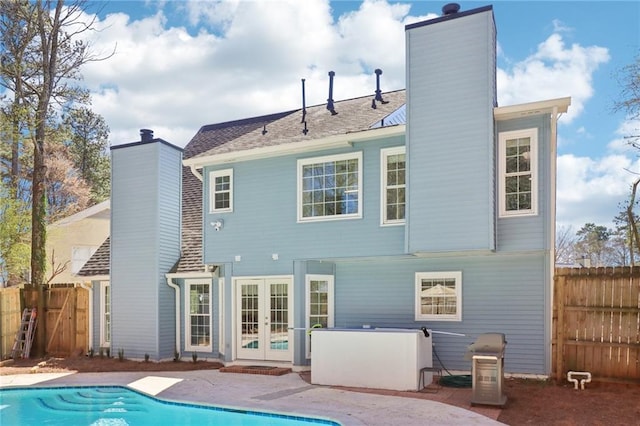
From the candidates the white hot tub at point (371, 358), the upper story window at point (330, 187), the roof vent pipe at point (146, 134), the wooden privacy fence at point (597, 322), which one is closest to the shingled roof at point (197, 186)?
the roof vent pipe at point (146, 134)

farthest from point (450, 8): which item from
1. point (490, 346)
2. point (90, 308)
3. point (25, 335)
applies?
point (25, 335)

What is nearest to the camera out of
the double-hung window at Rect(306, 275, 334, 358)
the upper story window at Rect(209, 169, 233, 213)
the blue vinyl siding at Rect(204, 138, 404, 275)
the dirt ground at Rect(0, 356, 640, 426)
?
the dirt ground at Rect(0, 356, 640, 426)

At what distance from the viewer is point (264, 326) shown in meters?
12.1

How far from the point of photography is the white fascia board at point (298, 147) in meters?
10.8

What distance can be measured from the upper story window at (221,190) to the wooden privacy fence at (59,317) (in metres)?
4.84

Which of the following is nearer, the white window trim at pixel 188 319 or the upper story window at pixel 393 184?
the upper story window at pixel 393 184

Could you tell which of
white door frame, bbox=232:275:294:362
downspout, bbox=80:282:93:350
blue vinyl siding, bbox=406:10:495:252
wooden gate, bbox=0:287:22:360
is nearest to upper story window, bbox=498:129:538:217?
blue vinyl siding, bbox=406:10:495:252

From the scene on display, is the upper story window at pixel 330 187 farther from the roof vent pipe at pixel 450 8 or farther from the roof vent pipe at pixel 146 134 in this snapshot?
the roof vent pipe at pixel 146 134

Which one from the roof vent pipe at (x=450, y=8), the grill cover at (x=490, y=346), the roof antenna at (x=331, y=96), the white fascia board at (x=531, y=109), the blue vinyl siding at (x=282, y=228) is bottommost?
the grill cover at (x=490, y=346)

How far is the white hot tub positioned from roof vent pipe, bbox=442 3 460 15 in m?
5.70

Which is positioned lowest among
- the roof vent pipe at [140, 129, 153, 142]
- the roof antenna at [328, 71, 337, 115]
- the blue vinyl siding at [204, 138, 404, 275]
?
the blue vinyl siding at [204, 138, 404, 275]

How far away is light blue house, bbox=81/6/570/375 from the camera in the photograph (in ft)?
31.7

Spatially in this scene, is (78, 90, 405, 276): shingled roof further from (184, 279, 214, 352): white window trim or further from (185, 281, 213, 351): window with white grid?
(185, 281, 213, 351): window with white grid

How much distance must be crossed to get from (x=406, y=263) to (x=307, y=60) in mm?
6180
